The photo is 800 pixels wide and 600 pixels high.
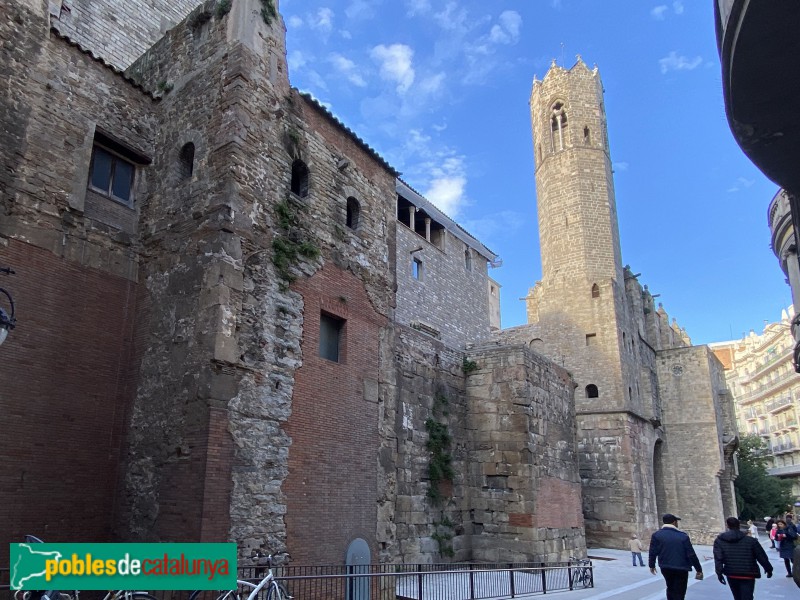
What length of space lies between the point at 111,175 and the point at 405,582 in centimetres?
910

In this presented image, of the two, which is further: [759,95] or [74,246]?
[74,246]

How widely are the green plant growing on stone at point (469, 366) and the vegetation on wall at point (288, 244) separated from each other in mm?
6786

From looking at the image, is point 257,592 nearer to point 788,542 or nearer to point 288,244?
point 288,244

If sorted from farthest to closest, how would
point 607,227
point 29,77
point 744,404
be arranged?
1. point 744,404
2. point 607,227
3. point 29,77

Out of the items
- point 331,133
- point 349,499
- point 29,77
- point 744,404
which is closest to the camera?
point 29,77

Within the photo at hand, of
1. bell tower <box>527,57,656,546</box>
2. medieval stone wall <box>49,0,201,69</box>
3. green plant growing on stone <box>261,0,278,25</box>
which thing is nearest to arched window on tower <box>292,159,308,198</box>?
green plant growing on stone <box>261,0,278,25</box>

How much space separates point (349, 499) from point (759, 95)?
865cm

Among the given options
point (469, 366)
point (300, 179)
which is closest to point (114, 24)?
point (300, 179)

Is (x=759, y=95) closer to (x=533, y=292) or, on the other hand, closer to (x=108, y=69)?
(x=108, y=69)

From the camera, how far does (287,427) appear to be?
9469 millimetres

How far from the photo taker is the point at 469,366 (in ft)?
53.4

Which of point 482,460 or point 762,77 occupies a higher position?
point 762,77

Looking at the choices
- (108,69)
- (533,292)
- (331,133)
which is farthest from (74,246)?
(533,292)

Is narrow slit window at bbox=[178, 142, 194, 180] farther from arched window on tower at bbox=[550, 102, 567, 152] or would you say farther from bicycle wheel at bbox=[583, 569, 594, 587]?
arched window on tower at bbox=[550, 102, 567, 152]
